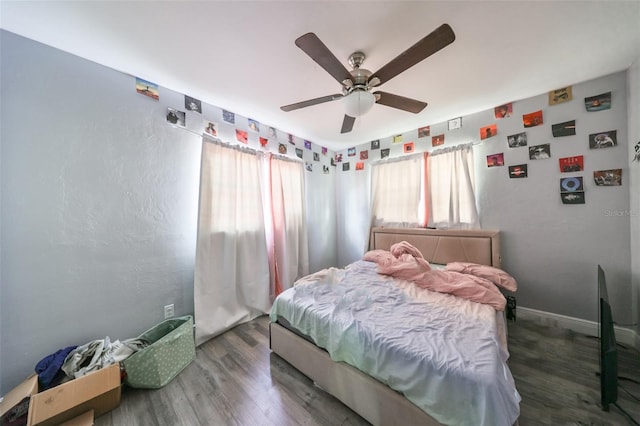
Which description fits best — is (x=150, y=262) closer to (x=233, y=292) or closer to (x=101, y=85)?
(x=233, y=292)

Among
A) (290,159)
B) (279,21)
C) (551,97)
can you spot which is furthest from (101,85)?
(551,97)

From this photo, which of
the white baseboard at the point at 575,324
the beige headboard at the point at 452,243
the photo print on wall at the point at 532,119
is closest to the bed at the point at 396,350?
the beige headboard at the point at 452,243

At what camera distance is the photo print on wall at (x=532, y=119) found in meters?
2.20

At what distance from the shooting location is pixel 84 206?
158cm

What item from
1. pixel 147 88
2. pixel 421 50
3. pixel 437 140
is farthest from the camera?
pixel 437 140

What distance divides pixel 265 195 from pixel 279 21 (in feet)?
6.36

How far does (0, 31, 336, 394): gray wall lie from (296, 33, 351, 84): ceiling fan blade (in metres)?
1.69

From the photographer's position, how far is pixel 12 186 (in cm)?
134

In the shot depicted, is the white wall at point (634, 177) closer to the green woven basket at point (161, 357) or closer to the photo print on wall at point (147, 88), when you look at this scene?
the green woven basket at point (161, 357)

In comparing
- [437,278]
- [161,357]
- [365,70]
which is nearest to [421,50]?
[365,70]

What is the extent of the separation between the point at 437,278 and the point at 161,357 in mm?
2553

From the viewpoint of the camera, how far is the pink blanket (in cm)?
168

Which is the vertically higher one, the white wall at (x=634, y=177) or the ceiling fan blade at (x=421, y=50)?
the ceiling fan blade at (x=421, y=50)

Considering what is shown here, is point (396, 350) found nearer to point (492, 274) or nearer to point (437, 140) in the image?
point (492, 274)
